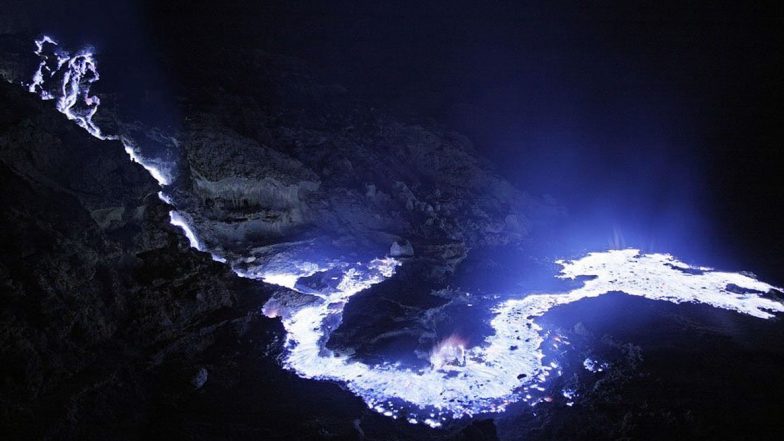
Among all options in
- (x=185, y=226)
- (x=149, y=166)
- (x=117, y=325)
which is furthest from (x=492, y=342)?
(x=149, y=166)

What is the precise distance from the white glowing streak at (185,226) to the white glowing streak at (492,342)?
13.1 feet

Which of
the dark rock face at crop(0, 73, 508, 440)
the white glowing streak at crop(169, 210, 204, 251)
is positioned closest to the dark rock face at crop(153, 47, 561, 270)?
the white glowing streak at crop(169, 210, 204, 251)

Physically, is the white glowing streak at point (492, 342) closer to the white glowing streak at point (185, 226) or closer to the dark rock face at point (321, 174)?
the dark rock face at point (321, 174)

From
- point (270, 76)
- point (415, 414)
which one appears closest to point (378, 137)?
point (270, 76)

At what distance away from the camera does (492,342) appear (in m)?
14.5

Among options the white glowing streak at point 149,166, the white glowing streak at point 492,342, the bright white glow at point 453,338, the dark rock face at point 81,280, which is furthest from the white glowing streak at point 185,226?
the white glowing streak at point 492,342

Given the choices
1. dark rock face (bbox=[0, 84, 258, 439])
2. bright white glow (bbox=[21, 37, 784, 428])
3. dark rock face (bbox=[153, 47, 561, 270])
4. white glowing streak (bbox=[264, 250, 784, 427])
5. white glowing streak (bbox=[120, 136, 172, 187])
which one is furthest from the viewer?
dark rock face (bbox=[153, 47, 561, 270])

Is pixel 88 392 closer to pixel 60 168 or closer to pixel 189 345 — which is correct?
pixel 189 345

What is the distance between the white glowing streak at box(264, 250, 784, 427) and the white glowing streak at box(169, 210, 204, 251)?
400 cm

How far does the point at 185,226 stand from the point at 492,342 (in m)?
14.0

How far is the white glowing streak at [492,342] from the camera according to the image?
1168cm

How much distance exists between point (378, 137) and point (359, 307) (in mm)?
13530

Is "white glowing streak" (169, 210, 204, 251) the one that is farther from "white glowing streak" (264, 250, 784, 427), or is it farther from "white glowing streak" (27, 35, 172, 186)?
"white glowing streak" (264, 250, 784, 427)

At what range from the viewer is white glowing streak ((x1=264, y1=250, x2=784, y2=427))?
38.3ft
